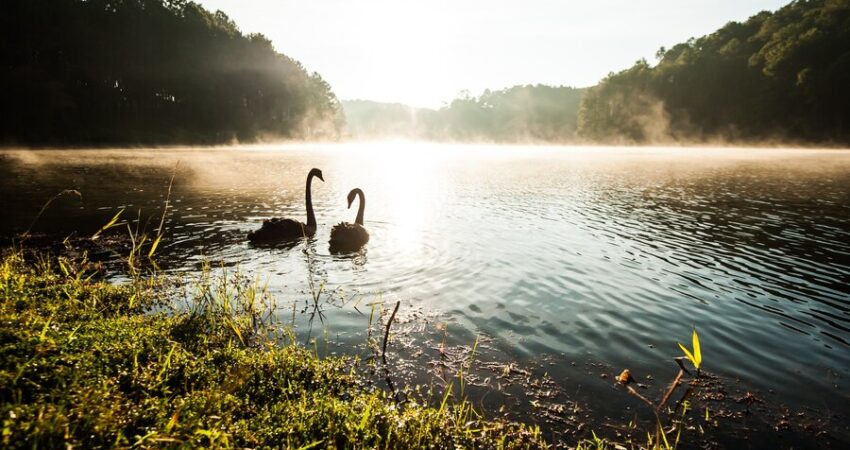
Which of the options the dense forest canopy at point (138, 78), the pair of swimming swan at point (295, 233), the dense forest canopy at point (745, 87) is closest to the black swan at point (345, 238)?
the pair of swimming swan at point (295, 233)

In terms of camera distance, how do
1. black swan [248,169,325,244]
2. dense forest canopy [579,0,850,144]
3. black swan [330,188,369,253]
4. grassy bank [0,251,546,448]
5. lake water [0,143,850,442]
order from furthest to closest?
dense forest canopy [579,0,850,144] < black swan [248,169,325,244] < black swan [330,188,369,253] < lake water [0,143,850,442] < grassy bank [0,251,546,448]

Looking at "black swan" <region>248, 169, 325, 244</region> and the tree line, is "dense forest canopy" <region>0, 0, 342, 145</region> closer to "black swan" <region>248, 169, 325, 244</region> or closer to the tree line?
"black swan" <region>248, 169, 325, 244</region>

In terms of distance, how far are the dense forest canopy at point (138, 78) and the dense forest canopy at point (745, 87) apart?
9275 centimetres

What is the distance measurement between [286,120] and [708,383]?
117 meters

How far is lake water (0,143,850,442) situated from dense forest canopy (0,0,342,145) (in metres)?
49.1

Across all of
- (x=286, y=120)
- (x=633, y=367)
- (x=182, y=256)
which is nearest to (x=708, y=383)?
(x=633, y=367)

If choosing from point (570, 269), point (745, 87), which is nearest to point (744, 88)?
point (745, 87)

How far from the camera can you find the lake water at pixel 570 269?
6.96 meters

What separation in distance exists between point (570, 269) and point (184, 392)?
10.2 metres

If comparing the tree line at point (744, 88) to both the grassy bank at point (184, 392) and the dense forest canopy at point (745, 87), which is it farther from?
the grassy bank at point (184, 392)

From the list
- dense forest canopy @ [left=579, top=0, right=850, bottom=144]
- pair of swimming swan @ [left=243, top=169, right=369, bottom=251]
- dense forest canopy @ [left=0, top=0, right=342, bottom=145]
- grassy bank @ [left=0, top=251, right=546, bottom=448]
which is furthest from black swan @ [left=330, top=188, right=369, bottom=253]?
dense forest canopy @ [left=579, top=0, right=850, bottom=144]

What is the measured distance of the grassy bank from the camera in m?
3.46

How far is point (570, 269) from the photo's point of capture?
466 inches

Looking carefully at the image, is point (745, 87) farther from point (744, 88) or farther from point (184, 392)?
point (184, 392)
